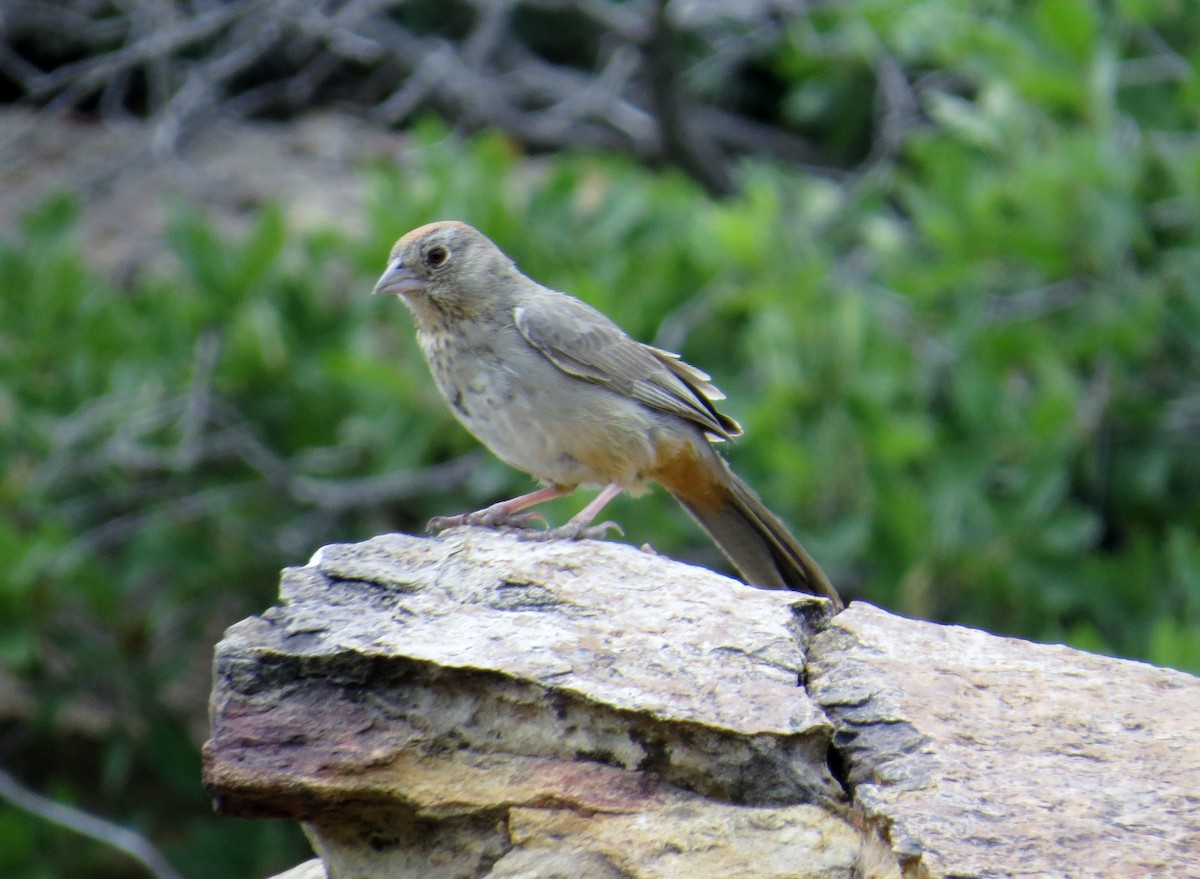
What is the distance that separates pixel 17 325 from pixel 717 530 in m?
3.90

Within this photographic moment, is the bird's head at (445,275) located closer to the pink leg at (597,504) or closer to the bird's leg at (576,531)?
the pink leg at (597,504)

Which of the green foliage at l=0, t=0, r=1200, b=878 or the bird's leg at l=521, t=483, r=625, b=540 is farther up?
the bird's leg at l=521, t=483, r=625, b=540

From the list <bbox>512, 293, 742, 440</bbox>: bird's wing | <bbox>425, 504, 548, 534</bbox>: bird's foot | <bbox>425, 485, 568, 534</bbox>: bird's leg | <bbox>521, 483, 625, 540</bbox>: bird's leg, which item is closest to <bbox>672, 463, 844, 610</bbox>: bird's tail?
<bbox>512, 293, 742, 440</bbox>: bird's wing

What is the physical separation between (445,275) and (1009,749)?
2.80 meters

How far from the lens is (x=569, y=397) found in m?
5.16

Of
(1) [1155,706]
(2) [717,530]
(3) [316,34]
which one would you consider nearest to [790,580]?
(2) [717,530]

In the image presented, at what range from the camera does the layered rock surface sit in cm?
308

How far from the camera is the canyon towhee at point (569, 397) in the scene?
5.09 m

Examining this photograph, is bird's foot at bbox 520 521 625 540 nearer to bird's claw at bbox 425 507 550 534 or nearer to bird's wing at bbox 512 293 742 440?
bird's claw at bbox 425 507 550 534

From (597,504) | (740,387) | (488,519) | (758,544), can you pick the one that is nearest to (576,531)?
(488,519)

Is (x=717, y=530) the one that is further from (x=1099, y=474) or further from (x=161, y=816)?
(x=161, y=816)

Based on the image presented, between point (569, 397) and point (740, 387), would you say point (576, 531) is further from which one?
point (740, 387)

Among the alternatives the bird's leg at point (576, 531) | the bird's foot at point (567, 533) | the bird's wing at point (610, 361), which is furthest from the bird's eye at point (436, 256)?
the bird's foot at point (567, 533)

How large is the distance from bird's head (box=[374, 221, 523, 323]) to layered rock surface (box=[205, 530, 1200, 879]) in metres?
1.92
